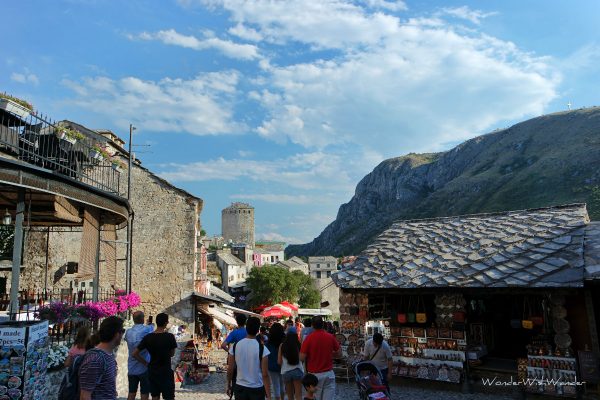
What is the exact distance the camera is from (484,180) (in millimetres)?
113250

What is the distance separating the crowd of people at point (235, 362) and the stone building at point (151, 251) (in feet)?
43.0

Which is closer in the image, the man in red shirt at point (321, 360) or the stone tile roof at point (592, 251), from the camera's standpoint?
the man in red shirt at point (321, 360)

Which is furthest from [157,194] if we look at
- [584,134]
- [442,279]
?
[584,134]

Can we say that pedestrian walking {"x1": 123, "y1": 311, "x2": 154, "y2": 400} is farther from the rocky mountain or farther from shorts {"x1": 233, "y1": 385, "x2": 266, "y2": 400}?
the rocky mountain

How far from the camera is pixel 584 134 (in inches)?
4210

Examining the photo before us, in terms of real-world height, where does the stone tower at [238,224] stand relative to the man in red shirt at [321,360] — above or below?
above

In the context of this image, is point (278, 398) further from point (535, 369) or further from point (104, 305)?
point (535, 369)

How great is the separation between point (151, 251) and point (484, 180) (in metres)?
110

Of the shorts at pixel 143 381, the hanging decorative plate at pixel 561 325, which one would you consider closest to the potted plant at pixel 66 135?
the shorts at pixel 143 381

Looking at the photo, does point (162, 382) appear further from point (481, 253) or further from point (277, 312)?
point (277, 312)

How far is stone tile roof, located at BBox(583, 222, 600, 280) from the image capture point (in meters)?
9.24

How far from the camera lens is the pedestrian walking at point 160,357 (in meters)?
6.33

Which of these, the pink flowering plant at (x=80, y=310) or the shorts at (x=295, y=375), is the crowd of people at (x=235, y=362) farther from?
the pink flowering plant at (x=80, y=310)

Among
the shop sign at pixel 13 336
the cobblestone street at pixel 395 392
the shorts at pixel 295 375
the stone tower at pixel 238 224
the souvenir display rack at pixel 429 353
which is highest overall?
the stone tower at pixel 238 224
